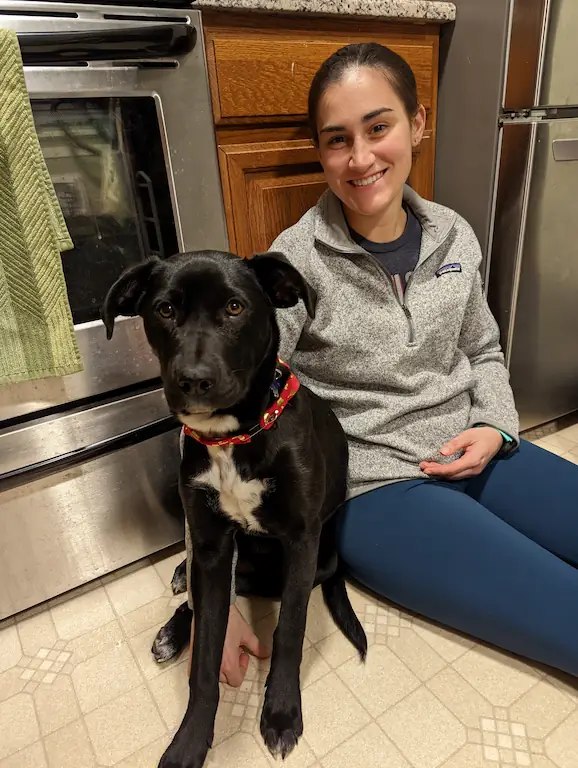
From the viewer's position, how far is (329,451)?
106cm

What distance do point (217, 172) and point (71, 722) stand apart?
1.09 meters

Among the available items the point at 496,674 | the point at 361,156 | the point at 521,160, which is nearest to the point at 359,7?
the point at 361,156

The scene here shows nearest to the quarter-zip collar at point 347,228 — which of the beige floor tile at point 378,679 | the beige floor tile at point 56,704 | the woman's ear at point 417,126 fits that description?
the woman's ear at point 417,126

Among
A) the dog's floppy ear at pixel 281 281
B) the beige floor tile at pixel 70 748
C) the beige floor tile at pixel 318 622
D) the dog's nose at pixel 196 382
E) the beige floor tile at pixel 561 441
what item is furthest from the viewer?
the beige floor tile at pixel 561 441

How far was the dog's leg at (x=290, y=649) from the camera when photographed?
906mm

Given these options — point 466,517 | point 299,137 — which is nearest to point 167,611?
point 466,517

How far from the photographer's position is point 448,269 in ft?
3.79

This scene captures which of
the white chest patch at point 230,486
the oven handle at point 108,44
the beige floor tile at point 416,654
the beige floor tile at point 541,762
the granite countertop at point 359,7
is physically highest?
the granite countertop at point 359,7

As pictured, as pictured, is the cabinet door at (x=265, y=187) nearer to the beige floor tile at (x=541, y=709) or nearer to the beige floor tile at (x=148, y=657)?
the beige floor tile at (x=148, y=657)

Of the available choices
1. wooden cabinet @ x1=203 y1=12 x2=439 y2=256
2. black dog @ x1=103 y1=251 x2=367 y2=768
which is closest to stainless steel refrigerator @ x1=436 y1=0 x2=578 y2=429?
wooden cabinet @ x1=203 y1=12 x2=439 y2=256

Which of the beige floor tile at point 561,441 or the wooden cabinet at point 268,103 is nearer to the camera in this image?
the wooden cabinet at point 268,103

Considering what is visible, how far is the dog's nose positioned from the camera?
2.36ft

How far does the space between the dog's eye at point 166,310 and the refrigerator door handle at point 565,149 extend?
1.10 meters

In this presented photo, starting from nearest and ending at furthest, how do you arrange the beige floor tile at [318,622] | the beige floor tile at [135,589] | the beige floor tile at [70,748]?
the beige floor tile at [70,748]
the beige floor tile at [318,622]
the beige floor tile at [135,589]
